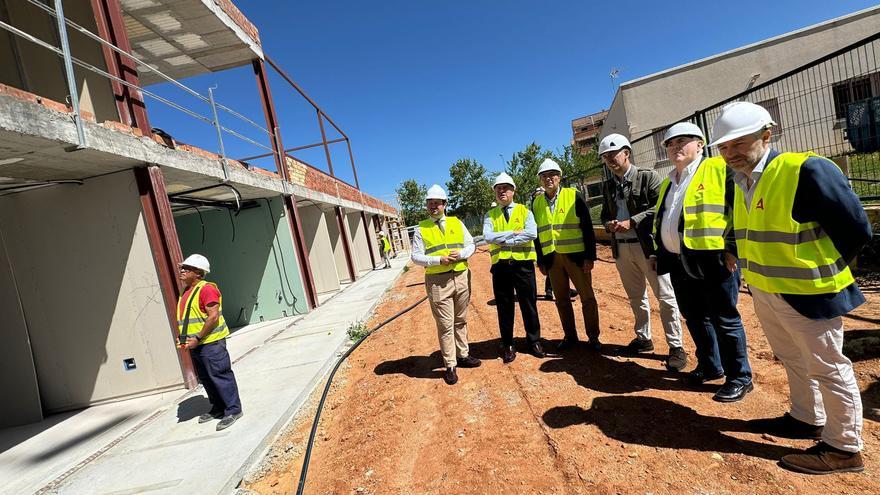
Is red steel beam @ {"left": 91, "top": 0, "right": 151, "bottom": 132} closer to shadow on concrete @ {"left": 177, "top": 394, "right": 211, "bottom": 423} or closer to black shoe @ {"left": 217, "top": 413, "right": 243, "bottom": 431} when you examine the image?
shadow on concrete @ {"left": 177, "top": 394, "right": 211, "bottom": 423}

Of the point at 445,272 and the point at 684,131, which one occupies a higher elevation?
the point at 684,131

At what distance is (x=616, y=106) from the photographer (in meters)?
19.4

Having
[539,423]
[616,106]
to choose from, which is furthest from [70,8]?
[616,106]

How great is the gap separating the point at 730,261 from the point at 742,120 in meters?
1.03

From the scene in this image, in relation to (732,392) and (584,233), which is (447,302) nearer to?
(584,233)

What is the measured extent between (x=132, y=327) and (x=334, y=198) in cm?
964

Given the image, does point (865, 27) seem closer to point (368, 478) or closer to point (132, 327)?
point (368, 478)

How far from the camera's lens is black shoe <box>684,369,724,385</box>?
324 cm

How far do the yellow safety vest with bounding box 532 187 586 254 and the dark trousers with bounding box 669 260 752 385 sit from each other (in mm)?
1082

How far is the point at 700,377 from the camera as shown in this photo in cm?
327

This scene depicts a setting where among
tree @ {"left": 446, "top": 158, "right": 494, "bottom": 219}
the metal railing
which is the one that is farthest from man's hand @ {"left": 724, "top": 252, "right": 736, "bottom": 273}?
tree @ {"left": 446, "top": 158, "right": 494, "bottom": 219}

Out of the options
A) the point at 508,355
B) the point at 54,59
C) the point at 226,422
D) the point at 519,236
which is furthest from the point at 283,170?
the point at 508,355

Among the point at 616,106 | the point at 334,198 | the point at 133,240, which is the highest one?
the point at 616,106

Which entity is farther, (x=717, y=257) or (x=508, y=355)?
(x=508, y=355)
